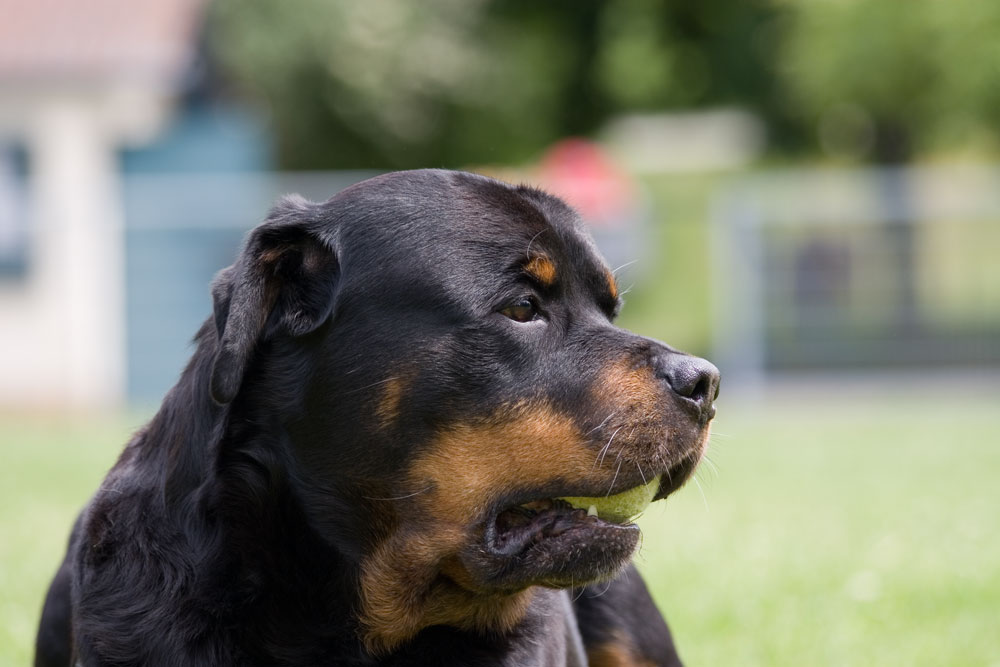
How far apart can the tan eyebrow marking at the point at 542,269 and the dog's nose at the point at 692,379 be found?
0.35m

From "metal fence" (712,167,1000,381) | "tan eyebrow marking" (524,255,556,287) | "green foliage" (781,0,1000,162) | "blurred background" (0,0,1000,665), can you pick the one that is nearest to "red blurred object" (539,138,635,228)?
"blurred background" (0,0,1000,665)

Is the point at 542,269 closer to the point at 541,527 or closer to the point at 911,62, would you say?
the point at 541,527

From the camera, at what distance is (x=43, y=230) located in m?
17.4

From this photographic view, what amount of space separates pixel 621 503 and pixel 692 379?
0.36m

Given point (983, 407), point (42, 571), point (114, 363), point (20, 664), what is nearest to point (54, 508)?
point (42, 571)

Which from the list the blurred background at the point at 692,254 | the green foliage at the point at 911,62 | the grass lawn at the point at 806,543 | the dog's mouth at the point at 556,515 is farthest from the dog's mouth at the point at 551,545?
the green foliage at the point at 911,62

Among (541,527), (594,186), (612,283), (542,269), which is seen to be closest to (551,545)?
(541,527)

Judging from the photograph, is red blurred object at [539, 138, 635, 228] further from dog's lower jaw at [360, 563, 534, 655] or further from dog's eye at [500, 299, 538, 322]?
dog's lower jaw at [360, 563, 534, 655]

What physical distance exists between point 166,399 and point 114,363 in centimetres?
1444

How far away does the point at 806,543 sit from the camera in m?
7.04

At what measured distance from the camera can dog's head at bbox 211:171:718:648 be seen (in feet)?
10.0

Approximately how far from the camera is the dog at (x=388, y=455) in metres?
3.07

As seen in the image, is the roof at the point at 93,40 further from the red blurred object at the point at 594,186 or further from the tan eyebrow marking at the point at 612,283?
the tan eyebrow marking at the point at 612,283

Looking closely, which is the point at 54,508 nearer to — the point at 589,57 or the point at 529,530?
the point at 529,530
